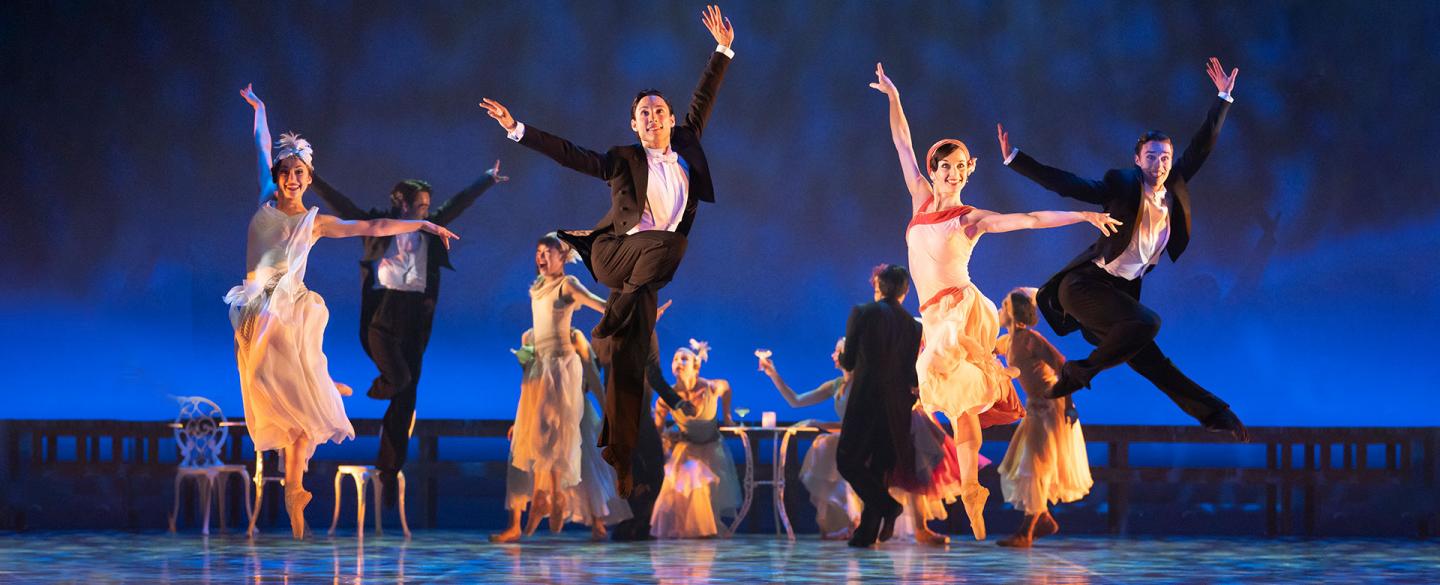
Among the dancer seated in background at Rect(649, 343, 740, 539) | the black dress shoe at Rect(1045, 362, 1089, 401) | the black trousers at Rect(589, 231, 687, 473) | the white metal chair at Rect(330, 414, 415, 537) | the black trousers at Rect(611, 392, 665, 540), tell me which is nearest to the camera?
the black trousers at Rect(589, 231, 687, 473)

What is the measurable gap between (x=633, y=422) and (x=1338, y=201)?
7053mm

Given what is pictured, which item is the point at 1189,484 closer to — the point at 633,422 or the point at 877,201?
the point at 877,201

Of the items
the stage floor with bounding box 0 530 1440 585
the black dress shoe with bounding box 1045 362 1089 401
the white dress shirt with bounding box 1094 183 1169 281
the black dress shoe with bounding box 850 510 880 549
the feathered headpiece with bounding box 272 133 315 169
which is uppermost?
the feathered headpiece with bounding box 272 133 315 169

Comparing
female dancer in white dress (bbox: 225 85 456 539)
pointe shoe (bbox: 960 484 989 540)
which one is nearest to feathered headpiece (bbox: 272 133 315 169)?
female dancer in white dress (bbox: 225 85 456 539)

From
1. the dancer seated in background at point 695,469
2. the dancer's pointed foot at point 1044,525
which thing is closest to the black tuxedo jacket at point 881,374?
the dancer's pointed foot at point 1044,525

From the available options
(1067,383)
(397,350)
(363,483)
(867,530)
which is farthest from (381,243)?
(1067,383)

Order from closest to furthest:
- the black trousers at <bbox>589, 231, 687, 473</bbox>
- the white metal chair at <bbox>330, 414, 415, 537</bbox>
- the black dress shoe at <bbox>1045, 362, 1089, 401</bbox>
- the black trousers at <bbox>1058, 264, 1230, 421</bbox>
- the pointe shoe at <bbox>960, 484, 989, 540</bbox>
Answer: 1. the black trousers at <bbox>589, 231, 687, 473</bbox>
2. the black trousers at <bbox>1058, 264, 1230, 421</bbox>
3. the black dress shoe at <bbox>1045, 362, 1089, 401</bbox>
4. the pointe shoe at <bbox>960, 484, 989, 540</bbox>
5. the white metal chair at <bbox>330, 414, 415, 537</bbox>

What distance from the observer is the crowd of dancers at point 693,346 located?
6.32m

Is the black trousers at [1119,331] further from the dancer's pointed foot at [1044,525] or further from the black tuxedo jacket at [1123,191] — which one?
the dancer's pointed foot at [1044,525]

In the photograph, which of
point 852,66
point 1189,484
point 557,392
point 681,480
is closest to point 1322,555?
point 1189,484

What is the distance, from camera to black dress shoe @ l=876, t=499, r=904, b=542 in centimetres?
883

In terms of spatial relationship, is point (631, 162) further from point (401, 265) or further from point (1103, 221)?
point (401, 265)

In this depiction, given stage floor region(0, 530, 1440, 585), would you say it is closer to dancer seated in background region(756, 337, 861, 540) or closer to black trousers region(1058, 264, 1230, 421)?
dancer seated in background region(756, 337, 861, 540)

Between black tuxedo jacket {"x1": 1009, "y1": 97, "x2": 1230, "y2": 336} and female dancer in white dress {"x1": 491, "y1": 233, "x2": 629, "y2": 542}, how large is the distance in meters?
2.96
